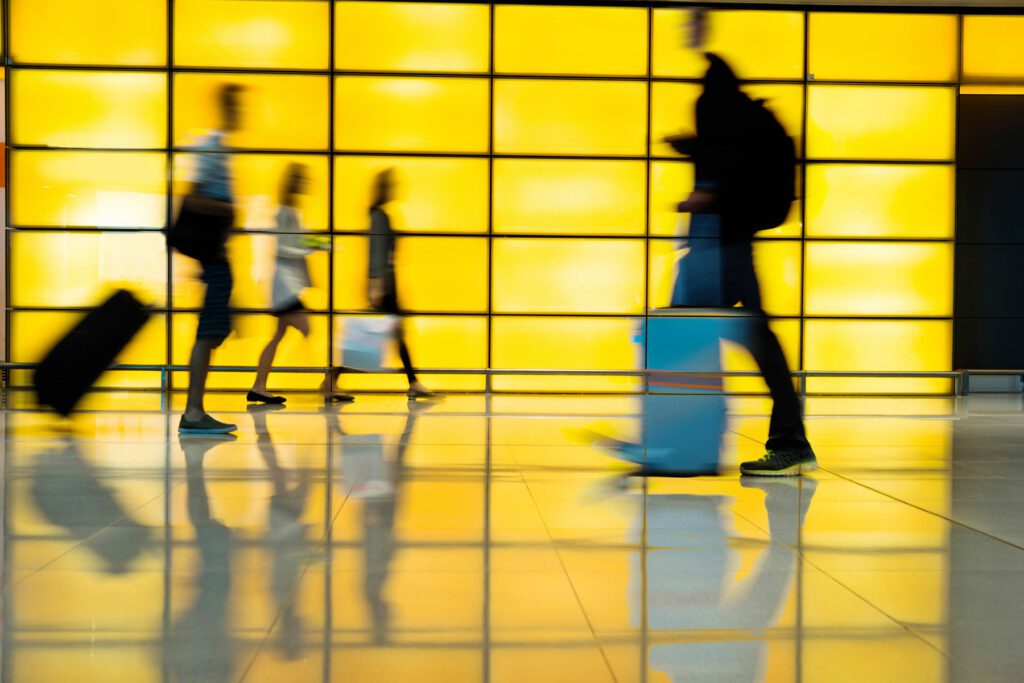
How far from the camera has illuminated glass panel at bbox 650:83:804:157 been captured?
11.0m

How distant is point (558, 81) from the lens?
36.0 ft

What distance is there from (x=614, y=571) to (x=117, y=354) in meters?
4.36

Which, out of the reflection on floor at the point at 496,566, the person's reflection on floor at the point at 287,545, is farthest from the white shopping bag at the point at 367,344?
the person's reflection on floor at the point at 287,545

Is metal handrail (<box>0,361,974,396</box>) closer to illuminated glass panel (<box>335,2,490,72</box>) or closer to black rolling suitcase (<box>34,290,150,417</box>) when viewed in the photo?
black rolling suitcase (<box>34,290,150,417</box>)

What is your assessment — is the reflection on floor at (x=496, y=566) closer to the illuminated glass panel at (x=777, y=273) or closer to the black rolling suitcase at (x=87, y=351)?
the black rolling suitcase at (x=87, y=351)

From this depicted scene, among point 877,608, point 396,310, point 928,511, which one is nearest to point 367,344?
point 396,310

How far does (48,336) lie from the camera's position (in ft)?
35.6

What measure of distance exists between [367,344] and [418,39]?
3.26m

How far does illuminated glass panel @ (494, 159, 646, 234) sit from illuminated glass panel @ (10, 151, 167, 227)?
11.5 ft

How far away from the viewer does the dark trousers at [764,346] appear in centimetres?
500

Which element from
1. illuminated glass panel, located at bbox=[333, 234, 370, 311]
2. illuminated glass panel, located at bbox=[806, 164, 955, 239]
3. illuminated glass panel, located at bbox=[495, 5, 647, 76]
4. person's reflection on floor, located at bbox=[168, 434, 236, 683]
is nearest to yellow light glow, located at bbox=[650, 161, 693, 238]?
illuminated glass panel, located at bbox=[495, 5, 647, 76]

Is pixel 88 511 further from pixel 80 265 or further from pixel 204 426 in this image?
pixel 80 265

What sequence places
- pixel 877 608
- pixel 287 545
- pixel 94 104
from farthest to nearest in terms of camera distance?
pixel 94 104 → pixel 287 545 → pixel 877 608

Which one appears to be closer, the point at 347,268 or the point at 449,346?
the point at 347,268
